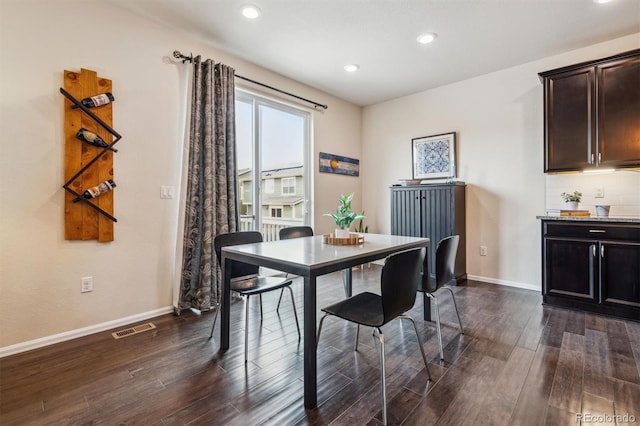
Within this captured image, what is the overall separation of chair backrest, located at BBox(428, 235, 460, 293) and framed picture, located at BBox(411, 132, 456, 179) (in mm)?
2265

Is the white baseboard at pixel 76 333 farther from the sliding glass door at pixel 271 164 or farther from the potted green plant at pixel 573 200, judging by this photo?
the potted green plant at pixel 573 200

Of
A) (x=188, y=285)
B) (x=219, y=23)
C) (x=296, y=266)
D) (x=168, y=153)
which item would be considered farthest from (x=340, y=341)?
(x=219, y=23)

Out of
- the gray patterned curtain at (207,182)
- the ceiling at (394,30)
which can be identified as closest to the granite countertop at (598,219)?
the ceiling at (394,30)

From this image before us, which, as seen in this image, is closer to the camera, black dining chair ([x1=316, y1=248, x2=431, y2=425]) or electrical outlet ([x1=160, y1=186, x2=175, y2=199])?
black dining chair ([x1=316, y1=248, x2=431, y2=425])

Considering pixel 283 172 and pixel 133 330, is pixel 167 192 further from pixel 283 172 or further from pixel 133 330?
pixel 283 172

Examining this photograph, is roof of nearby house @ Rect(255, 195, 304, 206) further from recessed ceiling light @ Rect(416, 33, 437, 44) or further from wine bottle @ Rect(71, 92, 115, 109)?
recessed ceiling light @ Rect(416, 33, 437, 44)

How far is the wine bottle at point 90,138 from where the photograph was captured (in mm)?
2322

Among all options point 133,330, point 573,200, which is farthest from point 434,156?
point 133,330

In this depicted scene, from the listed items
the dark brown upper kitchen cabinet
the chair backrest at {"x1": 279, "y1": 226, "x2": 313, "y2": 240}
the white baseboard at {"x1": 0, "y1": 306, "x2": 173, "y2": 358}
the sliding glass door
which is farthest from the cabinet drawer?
the white baseboard at {"x1": 0, "y1": 306, "x2": 173, "y2": 358}

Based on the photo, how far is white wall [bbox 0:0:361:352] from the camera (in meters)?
2.12

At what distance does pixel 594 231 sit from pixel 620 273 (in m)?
0.40

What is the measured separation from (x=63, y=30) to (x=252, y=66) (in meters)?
1.76

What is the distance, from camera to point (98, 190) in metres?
2.41

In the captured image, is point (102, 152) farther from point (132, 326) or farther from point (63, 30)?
point (132, 326)
